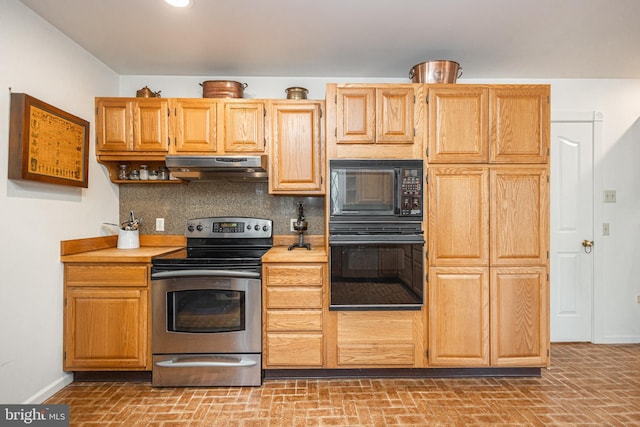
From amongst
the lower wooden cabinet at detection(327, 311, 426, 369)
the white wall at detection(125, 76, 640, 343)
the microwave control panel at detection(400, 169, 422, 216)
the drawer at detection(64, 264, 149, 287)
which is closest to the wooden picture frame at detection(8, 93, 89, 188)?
the drawer at detection(64, 264, 149, 287)

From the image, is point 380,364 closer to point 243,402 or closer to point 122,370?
point 243,402

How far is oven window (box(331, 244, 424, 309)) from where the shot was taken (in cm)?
234

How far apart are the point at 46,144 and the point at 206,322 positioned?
1.56 meters

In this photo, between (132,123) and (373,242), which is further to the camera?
(132,123)

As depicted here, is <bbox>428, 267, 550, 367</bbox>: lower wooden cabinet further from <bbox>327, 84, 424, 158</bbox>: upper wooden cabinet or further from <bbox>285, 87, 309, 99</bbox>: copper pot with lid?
<bbox>285, 87, 309, 99</bbox>: copper pot with lid

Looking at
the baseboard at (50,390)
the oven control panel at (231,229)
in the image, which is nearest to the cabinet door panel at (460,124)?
the oven control panel at (231,229)

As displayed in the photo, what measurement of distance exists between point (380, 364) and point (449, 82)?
2.13 m

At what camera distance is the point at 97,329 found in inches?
91.7

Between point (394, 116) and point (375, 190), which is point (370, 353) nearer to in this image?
point (375, 190)

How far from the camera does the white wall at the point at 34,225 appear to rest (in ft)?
6.27

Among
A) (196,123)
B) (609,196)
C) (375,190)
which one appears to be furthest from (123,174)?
(609,196)

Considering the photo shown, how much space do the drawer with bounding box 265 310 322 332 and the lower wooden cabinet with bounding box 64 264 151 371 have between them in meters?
0.89

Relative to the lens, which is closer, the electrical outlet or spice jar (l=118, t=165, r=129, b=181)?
spice jar (l=118, t=165, r=129, b=181)

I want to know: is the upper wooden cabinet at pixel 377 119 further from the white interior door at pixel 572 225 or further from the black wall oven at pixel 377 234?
the white interior door at pixel 572 225
